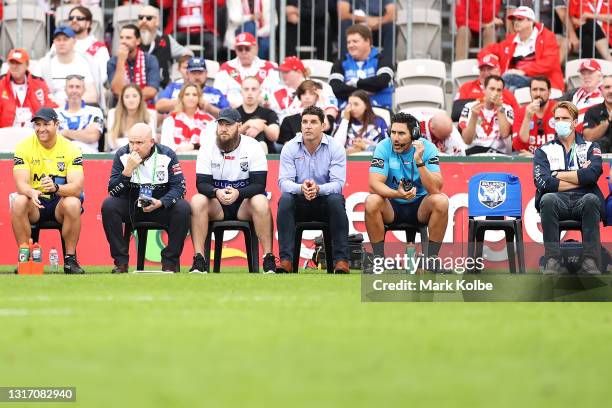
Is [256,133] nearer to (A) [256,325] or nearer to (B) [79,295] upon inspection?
(B) [79,295]

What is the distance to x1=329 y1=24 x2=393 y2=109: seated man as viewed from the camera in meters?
16.4

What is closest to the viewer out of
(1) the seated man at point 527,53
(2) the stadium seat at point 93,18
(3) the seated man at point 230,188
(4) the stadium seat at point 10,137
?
(3) the seated man at point 230,188

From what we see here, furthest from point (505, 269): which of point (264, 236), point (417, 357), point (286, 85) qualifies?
point (286, 85)

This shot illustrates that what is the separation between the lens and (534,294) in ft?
28.5

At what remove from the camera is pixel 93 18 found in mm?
17969

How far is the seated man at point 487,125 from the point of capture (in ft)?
50.8

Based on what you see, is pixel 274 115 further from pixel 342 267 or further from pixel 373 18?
pixel 342 267

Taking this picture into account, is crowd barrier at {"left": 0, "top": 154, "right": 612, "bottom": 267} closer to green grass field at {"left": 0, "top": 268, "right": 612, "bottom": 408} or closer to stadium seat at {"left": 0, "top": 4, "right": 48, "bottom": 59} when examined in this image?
stadium seat at {"left": 0, "top": 4, "right": 48, "bottom": 59}

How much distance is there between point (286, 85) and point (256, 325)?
9705 millimetres

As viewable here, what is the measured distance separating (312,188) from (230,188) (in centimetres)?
82

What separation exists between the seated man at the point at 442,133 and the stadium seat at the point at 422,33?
9.33 feet

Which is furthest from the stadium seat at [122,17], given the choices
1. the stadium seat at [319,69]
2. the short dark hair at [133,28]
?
the stadium seat at [319,69]

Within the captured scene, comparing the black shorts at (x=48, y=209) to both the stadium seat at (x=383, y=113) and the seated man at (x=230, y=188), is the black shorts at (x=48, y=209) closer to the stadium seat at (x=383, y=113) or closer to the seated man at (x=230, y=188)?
the seated man at (x=230, y=188)

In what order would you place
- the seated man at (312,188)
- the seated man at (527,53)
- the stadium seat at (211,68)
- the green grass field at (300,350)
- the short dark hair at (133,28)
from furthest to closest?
the stadium seat at (211,68) < the seated man at (527,53) < the short dark hair at (133,28) < the seated man at (312,188) < the green grass field at (300,350)
